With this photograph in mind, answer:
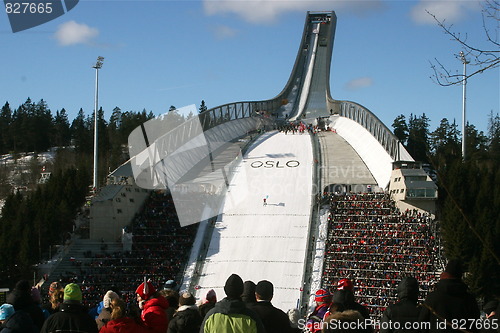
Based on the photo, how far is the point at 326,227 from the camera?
32250 mm

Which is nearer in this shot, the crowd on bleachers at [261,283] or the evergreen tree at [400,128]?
Result: the crowd on bleachers at [261,283]

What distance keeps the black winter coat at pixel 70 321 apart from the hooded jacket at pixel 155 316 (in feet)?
1.76

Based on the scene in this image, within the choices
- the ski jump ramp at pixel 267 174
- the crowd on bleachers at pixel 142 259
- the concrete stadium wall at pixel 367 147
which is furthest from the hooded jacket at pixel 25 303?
the concrete stadium wall at pixel 367 147

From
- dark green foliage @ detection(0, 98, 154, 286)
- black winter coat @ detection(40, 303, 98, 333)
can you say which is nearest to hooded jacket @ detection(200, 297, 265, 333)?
black winter coat @ detection(40, 303, 98, 333)

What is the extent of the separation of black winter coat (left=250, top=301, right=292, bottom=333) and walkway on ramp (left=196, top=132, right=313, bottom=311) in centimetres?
2056

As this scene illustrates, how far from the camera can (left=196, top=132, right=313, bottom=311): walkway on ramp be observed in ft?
94.6

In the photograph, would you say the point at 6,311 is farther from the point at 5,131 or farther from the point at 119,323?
the point at 5,131

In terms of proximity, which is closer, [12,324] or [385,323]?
[385,323]

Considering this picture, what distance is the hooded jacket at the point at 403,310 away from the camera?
5.12 meters

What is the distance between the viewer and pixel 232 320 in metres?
4.77

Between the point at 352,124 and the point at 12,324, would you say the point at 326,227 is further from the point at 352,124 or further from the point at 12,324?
the point at 12,324

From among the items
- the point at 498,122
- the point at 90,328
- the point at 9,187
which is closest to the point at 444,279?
the point at 90,328

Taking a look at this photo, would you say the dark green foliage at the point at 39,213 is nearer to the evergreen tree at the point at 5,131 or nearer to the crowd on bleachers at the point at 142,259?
the crowd on bleachers at the point at 142,259

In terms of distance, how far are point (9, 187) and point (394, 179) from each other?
3339 cm
